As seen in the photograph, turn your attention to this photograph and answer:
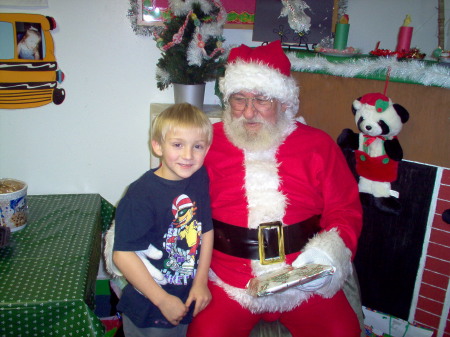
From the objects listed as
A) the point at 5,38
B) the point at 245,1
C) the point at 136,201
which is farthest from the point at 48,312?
the point at 245,1

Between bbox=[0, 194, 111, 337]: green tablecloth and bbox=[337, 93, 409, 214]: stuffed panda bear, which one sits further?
bbox=[337, 93, 409, 214]: stuffed panda bear

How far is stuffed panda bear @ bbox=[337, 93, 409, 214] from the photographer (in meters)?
1.60

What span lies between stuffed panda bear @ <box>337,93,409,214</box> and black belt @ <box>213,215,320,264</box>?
0.43 m

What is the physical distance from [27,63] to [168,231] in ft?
4.75

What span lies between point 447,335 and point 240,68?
1.61 m

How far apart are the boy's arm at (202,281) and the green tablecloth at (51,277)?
351 mm

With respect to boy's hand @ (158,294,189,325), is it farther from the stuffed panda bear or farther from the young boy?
the stuffed panda bear

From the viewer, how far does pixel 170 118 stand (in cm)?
130

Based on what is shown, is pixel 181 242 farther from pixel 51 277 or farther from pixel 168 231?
pixel 51 277

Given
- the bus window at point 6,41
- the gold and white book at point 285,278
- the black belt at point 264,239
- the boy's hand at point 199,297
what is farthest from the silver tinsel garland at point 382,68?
the bus window at point 6,41

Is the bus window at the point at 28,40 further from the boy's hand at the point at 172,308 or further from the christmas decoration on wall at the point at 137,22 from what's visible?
the boy's hand at the point at 172,308

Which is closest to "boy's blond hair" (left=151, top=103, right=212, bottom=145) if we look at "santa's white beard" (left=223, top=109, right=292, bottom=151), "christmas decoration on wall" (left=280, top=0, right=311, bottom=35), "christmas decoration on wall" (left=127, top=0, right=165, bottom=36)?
"santa's white beard" (left=223, top=109, right=292, bottom=151)

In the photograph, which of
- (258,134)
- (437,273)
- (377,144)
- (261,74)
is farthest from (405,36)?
(437,273)

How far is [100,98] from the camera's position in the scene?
7.42ft
